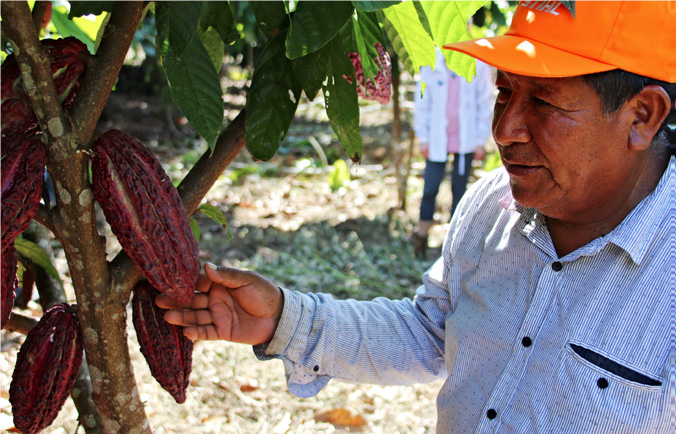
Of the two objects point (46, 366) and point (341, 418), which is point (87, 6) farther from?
point (341, 418)

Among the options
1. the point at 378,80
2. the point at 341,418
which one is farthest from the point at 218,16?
the point at 341,418

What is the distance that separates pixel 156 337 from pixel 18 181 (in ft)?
1.21

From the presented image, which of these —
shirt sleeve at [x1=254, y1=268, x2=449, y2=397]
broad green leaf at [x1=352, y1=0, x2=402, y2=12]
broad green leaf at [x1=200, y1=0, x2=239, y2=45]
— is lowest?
shirt sleeve at [x1=254, y1=268, x2=449, y2=397]

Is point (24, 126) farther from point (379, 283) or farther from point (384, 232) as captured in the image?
point (384, 232)

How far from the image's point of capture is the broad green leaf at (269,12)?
1.03 m

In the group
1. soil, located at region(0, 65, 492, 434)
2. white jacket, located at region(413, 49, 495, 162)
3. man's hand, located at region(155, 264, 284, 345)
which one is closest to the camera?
man's hand, located at region(155, 264, 284, 345)

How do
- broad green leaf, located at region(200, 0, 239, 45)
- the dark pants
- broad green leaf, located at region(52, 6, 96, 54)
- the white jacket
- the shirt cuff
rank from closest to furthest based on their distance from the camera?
broad green leaf, located at region(200, 0, 239, 45) → the shirt cuff → broad green leaf, located at region(52, 6, 96, 54) → the white jacket → the dark pants

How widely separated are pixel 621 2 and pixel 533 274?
512 millimetres

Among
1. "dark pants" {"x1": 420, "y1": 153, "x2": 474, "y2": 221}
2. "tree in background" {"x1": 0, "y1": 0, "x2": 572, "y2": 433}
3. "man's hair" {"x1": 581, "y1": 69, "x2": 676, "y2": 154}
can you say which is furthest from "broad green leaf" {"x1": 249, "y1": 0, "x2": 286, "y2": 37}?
"dark pants" {"x1": 420, "y1": 153, "x2": 474, "y2": 221}

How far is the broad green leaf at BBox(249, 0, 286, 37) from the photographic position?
1.03 m

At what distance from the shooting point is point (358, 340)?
1.43 m

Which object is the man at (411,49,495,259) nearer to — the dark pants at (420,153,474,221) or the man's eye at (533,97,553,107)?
the dark pants at (420,153,474,221)

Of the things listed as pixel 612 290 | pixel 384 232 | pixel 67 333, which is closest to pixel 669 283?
pixel 612 290

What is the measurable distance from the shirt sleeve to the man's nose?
0.43 meters
